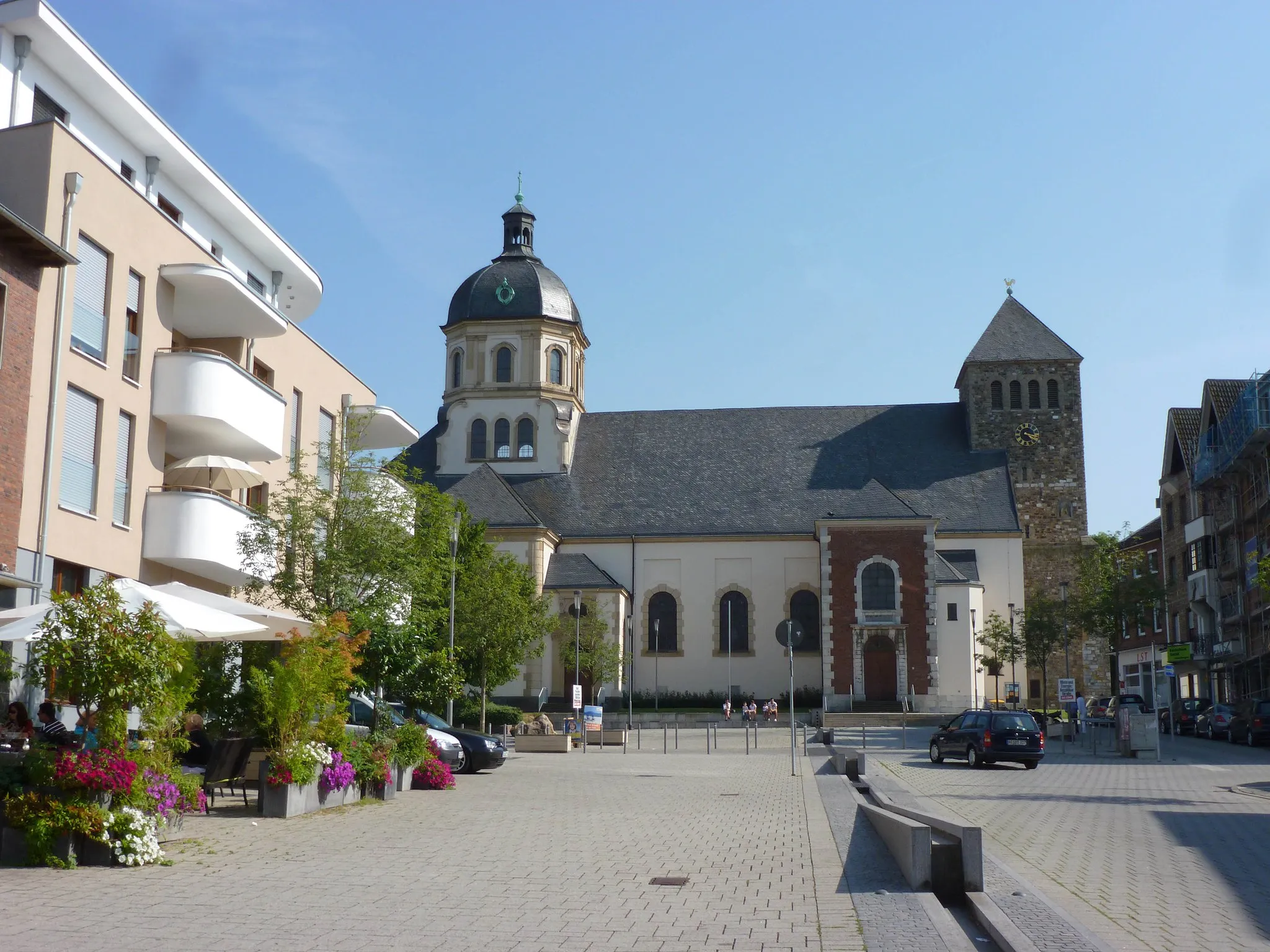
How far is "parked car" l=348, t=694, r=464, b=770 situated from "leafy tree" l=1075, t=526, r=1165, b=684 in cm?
3643

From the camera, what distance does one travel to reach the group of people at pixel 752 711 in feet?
180

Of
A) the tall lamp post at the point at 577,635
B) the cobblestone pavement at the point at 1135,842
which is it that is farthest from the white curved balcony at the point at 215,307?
the tall lamp post at the point at 577,635

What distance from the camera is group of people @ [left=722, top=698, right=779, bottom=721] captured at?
180ft

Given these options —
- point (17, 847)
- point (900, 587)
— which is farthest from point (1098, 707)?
point (17, 847)

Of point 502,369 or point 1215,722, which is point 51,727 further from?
point 502,369

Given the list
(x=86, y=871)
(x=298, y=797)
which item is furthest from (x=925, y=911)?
(x=298, y=797)

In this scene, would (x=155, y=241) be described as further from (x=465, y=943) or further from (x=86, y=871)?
(x=465, y=943)

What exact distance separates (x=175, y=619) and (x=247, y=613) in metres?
2.86

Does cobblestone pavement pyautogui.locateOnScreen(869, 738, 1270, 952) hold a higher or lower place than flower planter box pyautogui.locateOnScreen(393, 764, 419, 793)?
lower

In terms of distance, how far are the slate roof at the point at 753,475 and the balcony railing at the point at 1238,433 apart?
9.01 meters

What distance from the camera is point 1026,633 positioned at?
54656mm

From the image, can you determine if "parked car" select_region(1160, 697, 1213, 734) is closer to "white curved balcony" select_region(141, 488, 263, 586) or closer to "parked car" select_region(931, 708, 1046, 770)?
"parked car" select_region(931, 708, 1046, 770)

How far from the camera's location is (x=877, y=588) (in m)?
59.1

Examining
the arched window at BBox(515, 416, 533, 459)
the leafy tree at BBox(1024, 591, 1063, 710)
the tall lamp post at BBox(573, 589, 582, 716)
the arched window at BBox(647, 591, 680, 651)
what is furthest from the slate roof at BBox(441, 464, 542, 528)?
the leafy tree at BBox(1024, 591, 1063, 710)
